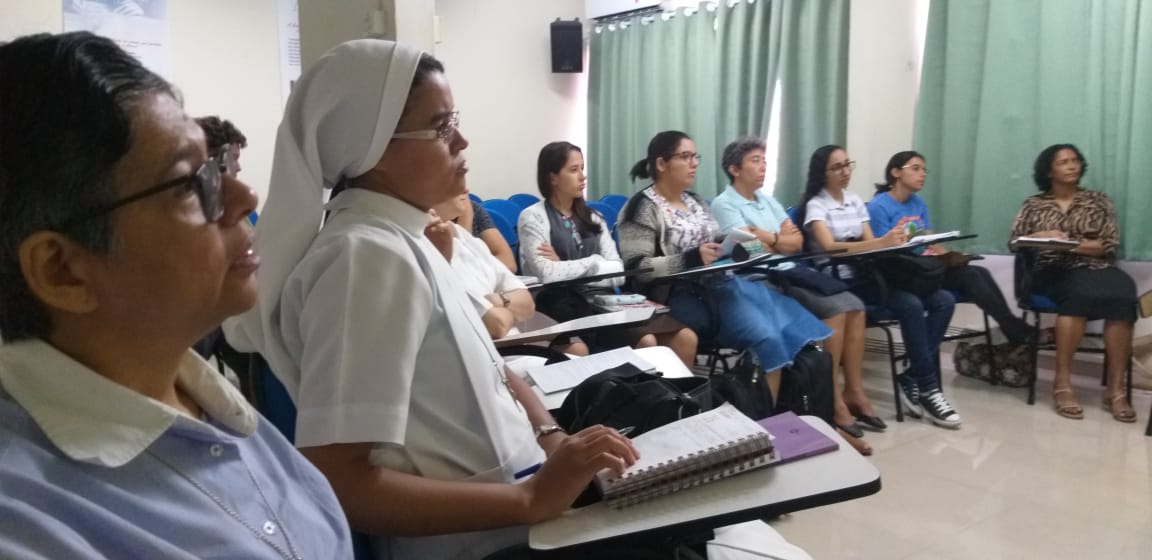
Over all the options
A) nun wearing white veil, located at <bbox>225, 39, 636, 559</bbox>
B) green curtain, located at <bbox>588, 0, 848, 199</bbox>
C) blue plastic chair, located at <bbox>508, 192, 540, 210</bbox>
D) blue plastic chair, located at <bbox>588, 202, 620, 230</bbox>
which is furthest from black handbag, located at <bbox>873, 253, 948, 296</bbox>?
nun wearing white veil, located at <bbox>225, 39, 636, 559</bbox>

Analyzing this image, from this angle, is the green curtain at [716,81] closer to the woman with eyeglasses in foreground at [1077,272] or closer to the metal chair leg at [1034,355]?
the woman with eyeglasses in foreground at [1077,272]

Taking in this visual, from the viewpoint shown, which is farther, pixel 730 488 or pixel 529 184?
pixel 529 184

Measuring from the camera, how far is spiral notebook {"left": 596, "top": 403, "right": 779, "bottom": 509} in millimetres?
1058

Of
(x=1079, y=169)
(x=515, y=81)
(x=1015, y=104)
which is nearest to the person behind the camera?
(x=1079, y=169)

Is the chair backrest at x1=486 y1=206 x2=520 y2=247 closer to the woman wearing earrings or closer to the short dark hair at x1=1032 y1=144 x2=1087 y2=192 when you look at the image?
the woman wearing earrings

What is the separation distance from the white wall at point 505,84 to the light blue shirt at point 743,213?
2307mm

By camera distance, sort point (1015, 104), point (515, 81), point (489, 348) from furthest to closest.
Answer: point (515, 81), point (1015, 104), point (489, 348)

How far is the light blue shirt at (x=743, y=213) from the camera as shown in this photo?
12.3 ft

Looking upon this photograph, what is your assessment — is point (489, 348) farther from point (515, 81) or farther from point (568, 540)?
point (515, 81)

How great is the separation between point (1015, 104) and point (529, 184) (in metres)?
3.31

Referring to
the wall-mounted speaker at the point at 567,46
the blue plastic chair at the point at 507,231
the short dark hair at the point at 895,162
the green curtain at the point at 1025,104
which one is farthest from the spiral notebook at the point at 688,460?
the wall-mounted speaker at the point at 567,46

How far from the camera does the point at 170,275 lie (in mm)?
683

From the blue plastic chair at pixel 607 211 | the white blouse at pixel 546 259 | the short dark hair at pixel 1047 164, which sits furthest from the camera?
the blue plastic chair at pixel 607 211

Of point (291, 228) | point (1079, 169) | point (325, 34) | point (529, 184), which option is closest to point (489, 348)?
point (291, 228)
